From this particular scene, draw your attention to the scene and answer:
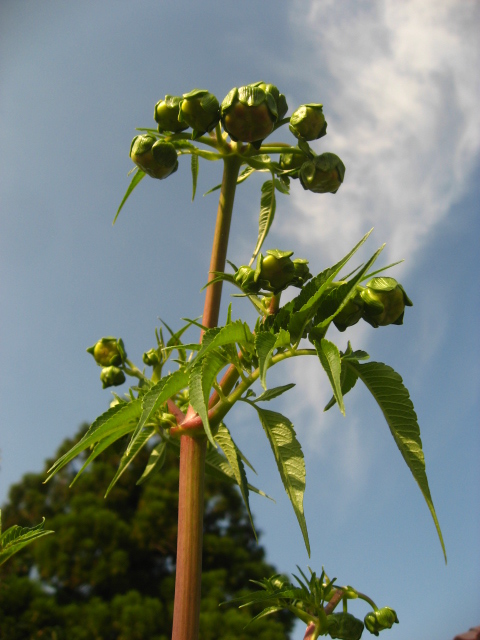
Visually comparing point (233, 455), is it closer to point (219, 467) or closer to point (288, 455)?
point (288, 455)

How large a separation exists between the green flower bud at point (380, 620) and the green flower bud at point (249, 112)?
0.90 m

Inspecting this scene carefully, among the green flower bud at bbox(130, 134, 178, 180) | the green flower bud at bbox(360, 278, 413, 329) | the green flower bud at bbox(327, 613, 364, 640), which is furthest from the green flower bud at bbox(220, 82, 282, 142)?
the green flower bud at bbox(327, 613, 364, 640)

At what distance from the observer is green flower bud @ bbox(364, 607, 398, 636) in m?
1.08

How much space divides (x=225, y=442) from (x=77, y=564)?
276 inches

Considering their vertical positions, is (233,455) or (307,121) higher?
(307,121)

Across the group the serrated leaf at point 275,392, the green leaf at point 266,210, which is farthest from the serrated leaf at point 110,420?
the green leaf at point 266,210

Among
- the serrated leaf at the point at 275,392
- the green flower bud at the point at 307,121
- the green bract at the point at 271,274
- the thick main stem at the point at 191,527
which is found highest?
the green flower bud at the point at 307,121

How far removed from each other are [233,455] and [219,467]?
25cm

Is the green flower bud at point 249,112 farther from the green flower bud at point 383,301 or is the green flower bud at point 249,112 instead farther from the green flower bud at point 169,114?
the green flower bud at point 383,301

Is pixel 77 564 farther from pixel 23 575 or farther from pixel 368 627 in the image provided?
pixel 368 627

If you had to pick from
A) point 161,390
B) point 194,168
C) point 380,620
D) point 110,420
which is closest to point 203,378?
point 161,390

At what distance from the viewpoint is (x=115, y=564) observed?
6.94m

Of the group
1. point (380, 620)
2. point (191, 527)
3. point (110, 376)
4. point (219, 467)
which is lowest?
point (380, 620)

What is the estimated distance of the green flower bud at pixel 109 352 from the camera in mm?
1281
